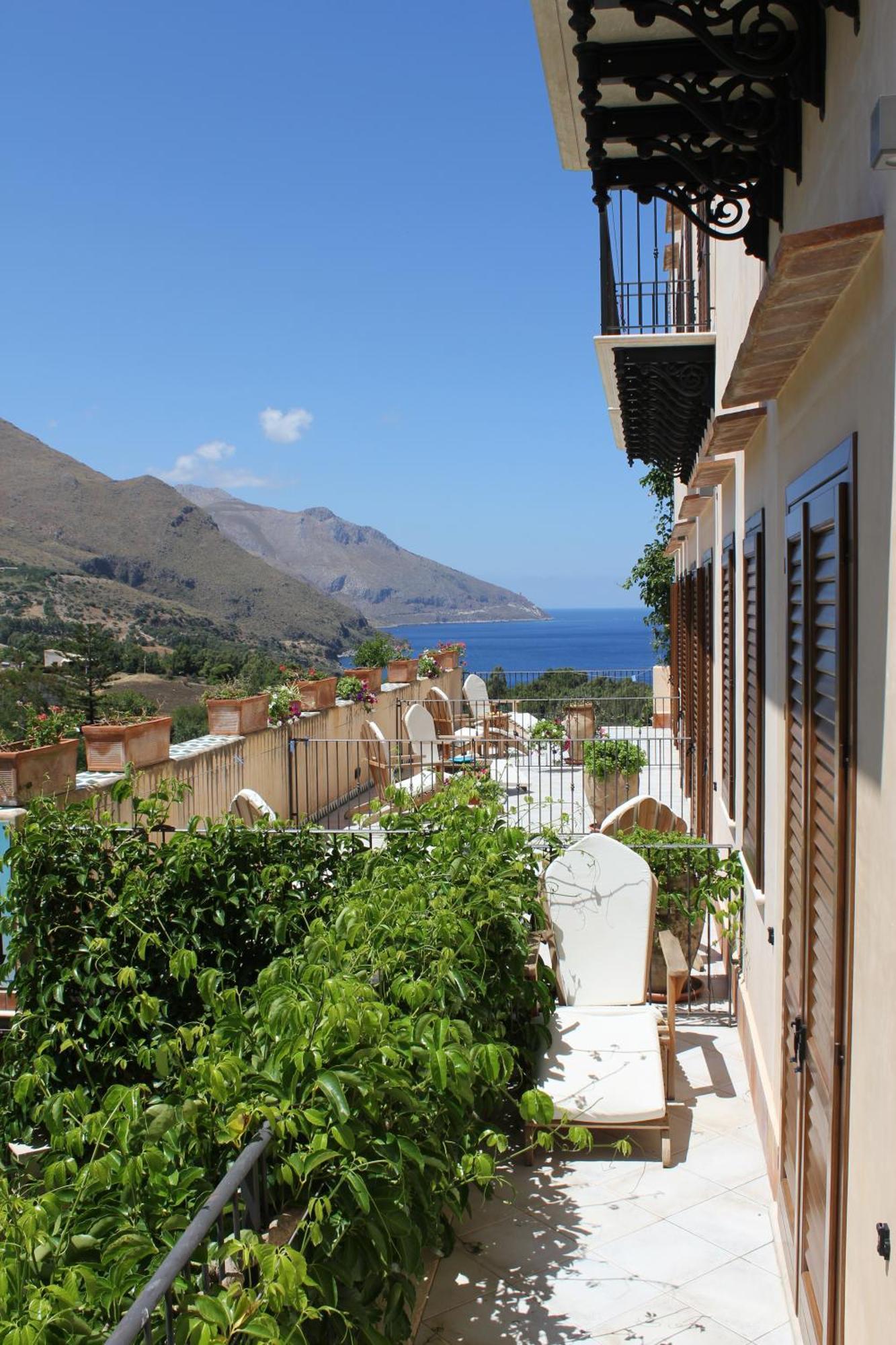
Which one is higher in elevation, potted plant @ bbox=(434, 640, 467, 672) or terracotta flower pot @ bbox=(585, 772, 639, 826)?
potted plant @ bbox=(434, 640, 467, 672)

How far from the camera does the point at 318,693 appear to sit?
12.1 metres

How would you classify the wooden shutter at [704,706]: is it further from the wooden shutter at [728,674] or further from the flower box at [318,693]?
the flower box at [318,693]

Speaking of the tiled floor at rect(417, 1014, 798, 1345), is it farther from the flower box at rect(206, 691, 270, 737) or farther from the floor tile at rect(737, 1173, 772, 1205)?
the flower box at rect(206, 691, 270, 737)

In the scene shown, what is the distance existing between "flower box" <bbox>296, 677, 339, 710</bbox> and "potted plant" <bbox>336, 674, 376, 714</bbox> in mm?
301

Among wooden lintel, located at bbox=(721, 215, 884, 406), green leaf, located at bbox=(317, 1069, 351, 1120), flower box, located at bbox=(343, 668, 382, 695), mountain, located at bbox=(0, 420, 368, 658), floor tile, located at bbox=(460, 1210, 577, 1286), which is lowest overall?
floor tile, located at bbox=(460, 1210, 577, 1286)

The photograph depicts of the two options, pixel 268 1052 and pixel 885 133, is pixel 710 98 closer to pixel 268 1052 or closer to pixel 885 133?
pixel 885 133

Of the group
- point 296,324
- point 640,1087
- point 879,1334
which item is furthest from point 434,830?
point 296,324

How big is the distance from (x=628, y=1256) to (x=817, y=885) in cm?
188

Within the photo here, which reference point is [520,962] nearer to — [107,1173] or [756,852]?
[756,852]

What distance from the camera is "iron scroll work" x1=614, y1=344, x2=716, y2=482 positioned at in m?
7.34

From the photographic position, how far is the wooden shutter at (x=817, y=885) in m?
2.36

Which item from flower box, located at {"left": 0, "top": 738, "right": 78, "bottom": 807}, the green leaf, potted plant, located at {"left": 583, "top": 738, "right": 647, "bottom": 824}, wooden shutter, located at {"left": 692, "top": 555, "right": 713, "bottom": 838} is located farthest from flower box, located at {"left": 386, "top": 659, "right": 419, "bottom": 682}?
the green leaf

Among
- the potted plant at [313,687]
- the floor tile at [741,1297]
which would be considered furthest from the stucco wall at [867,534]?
the potted plant at [313,687]

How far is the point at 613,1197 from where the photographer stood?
14.0 ft
